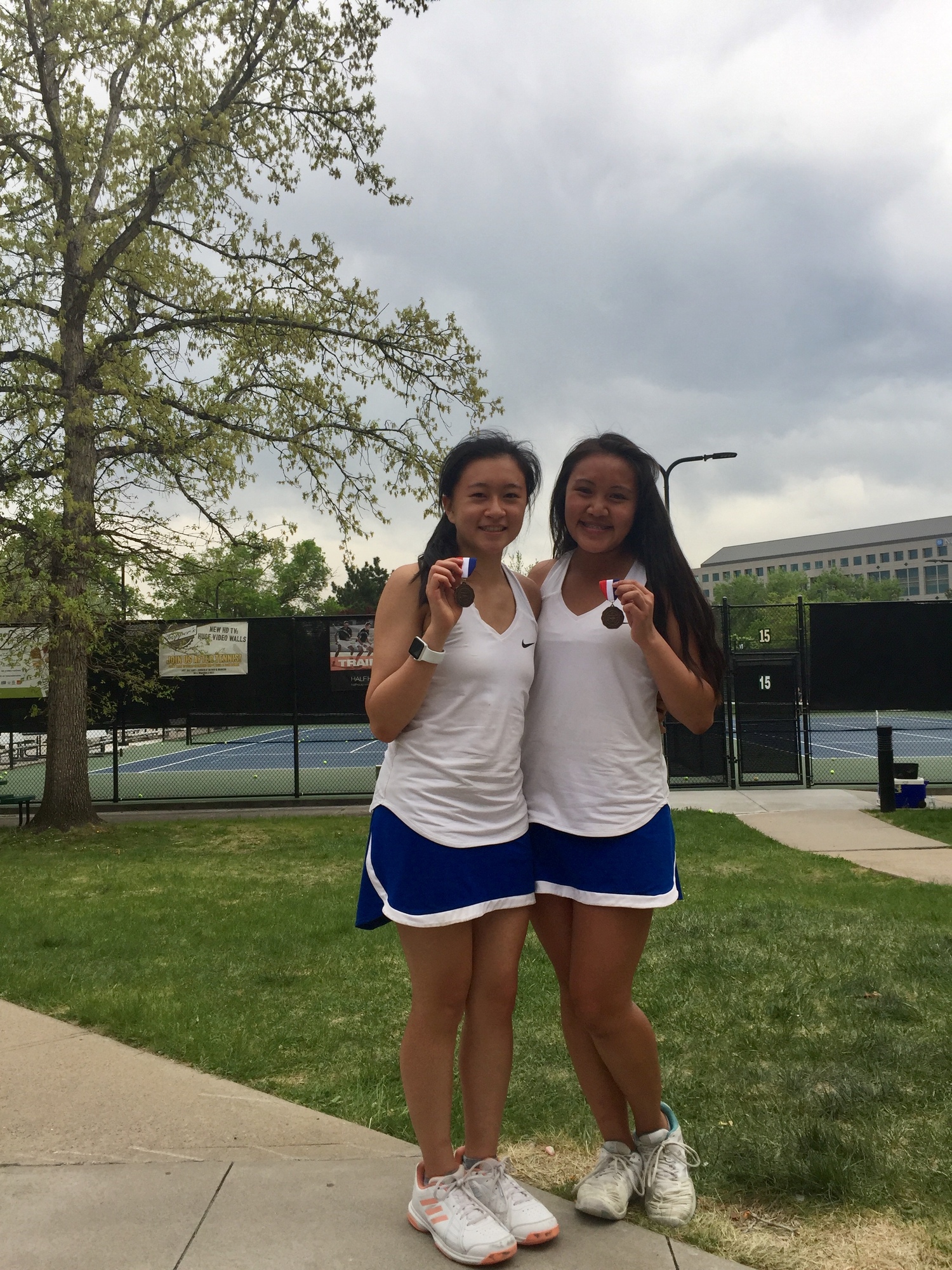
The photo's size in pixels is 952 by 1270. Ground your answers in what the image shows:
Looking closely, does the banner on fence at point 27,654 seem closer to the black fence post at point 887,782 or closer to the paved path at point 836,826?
the paved path at point 836,826

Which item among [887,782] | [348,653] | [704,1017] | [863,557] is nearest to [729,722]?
[887,782]

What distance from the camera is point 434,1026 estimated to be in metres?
2.50

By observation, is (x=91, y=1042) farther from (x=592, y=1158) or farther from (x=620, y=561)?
(x=620, y=561)

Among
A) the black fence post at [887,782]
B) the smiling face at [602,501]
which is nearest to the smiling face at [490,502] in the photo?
the smiling face at [602,501]

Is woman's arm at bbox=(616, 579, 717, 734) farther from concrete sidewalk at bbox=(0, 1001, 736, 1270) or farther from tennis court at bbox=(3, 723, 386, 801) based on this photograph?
tennis court at bbox=(3, 723, 386, 801)

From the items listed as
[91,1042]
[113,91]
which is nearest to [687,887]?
Result: [91,1042]

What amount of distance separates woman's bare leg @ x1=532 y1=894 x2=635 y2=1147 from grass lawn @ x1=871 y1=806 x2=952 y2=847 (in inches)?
330

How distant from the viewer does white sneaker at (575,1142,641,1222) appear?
2.55 metres

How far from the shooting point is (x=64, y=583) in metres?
11.2

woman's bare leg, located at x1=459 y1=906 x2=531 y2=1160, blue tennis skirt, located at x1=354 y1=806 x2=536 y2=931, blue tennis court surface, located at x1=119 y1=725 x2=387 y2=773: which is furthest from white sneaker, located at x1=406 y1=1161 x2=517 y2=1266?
blue tennis court surface, located at x1=119 y1=725 x2=387 y2=773

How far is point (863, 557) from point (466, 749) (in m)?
134

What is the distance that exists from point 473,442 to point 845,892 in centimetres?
599

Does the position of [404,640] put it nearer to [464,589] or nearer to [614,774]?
[464,589]

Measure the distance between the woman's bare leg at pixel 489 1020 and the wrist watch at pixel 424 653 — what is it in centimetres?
68
